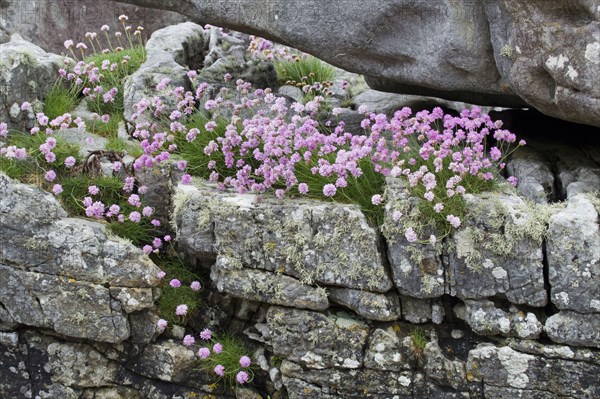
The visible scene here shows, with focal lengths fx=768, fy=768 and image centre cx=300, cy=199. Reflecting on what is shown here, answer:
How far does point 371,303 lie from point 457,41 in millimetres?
2949

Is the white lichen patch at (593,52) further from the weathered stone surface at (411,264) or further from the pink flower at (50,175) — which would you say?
the pink flower at (50,175)

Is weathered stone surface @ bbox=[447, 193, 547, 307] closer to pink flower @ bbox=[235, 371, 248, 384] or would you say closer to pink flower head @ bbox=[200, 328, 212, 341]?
pink flower @ bbox=[235, 371, 248, 384]

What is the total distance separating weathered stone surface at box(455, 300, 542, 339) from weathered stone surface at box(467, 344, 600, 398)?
0.16 m

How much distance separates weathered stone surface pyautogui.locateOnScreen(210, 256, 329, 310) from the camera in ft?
23.6

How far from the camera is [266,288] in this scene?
7281 mm

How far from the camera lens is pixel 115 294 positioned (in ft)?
24.4

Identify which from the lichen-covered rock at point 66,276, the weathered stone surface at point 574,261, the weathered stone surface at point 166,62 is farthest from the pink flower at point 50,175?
the weathered stone surface at point 574,261

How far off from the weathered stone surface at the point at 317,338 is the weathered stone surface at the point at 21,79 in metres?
4.12

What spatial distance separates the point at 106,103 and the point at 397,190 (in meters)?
4.53

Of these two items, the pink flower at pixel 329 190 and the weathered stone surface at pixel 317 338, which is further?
the pink flower at pixel 329 190

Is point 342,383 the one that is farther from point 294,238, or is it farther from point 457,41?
point 457,41

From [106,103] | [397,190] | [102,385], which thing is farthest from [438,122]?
[102,385]

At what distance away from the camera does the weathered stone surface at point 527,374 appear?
6680 millimetres

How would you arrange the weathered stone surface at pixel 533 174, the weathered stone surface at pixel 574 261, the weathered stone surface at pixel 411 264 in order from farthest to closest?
the weathered stone surface at pixel 533 174 < the weathered stone surface at pixel 411 264 < the weathered stone surface at pixel 574 261
